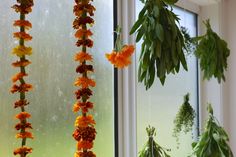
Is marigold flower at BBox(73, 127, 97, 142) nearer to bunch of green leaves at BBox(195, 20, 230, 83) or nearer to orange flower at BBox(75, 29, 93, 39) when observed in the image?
orange flower at BBox(75, 29, 93, 39)

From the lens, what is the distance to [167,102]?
7.02ft

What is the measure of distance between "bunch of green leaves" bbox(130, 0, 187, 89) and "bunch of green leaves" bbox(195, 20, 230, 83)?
684 millimetres

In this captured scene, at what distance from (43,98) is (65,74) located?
17 centimetres

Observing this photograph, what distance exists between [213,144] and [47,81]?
111 centimetres

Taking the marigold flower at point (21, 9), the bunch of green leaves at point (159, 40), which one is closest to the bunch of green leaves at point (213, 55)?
the bunch of green leaves at point (159, 40)

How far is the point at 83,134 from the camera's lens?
686 mm

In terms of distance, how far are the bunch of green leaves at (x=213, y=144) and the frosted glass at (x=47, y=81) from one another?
656 millimetres

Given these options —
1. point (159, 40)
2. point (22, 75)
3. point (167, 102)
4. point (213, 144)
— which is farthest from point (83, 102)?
point (167, 102)

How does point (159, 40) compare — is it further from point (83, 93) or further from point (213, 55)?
point (213, 55)

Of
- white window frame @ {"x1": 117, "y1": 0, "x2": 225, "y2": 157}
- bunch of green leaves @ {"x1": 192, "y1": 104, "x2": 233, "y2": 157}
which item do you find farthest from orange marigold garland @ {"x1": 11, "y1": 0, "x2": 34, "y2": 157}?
bunch of green leaves @ {"x1": 192, "y1": 104, "x2": 233, "y2": 157}

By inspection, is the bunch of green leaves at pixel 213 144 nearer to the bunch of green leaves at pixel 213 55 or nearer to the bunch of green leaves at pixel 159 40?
the bunch of green leaves at pixel 213 55

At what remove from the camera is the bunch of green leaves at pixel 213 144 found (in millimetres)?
1771

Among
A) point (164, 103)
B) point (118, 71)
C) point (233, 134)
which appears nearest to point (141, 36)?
point (118, 71)

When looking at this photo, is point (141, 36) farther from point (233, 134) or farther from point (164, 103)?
point (233, 134)
